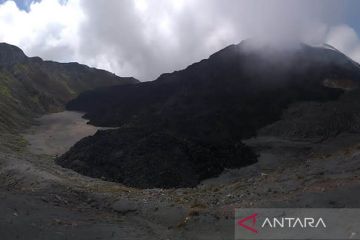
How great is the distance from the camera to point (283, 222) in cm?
1630

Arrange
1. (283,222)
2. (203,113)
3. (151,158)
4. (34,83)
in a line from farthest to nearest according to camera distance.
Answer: (34,83) → (203,113) → (151,158) → (283,222)

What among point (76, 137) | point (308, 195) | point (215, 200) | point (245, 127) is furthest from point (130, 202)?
point (76, 137)

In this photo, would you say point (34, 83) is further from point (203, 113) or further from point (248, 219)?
point (248, 219)

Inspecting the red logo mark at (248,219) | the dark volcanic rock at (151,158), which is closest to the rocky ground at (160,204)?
the red logo mark at (248,219)

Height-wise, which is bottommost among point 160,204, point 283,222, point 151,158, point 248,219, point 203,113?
point 283,222

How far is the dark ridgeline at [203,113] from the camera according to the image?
133 ft

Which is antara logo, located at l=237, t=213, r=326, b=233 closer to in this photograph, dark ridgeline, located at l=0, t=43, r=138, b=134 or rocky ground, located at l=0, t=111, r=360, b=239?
rocky ground, located at l=0, t=111, r=360, b=239

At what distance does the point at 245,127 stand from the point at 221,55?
836 inches

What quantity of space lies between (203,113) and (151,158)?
19.1 meters

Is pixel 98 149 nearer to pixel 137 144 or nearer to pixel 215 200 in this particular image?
pixel 137 144

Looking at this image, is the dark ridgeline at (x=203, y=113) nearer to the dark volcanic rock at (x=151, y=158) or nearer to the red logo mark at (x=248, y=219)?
the dark volcanic rock at (x=151, y=158)

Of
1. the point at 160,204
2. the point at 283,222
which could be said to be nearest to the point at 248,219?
the point at 283,222

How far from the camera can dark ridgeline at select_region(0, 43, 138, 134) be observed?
82.1 m

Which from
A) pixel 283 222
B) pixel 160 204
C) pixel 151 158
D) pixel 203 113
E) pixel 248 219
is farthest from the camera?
pixel 203 113
